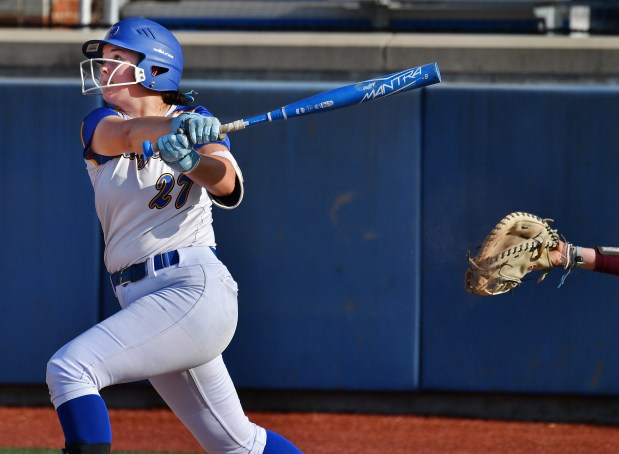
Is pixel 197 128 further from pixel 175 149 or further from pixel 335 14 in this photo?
pixel 335 14

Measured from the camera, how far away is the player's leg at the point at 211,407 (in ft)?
9.62

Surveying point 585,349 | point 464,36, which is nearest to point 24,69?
point 464,36

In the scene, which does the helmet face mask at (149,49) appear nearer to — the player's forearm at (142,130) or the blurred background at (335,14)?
the player's forearm at (142,130)

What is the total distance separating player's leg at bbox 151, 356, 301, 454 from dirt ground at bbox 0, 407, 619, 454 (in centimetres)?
170

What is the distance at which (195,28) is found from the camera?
644 centimetres

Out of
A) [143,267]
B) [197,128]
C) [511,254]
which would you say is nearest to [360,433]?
[511,254]

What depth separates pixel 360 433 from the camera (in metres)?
5.05

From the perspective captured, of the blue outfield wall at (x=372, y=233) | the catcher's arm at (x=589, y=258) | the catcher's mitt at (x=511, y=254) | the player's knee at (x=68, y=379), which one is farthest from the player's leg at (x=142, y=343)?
the blue outfield wall at (x=372, y=233)

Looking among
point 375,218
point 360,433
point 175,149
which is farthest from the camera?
point 375,218

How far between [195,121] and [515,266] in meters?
1.12

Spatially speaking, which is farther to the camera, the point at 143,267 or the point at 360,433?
the point at 360,433

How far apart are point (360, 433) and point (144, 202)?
8.20ft

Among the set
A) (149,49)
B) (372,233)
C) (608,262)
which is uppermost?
(149,49)

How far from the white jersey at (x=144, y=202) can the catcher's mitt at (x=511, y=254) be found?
0.81 meters
